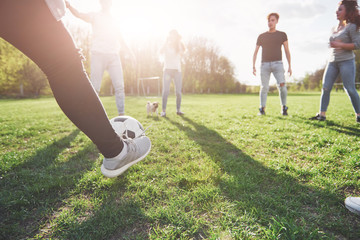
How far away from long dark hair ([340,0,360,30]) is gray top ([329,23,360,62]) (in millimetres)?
80

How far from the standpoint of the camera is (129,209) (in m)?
1.47

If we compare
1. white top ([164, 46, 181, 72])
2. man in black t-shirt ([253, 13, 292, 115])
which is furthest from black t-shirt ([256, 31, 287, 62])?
white top ([164, 46, 181, 72])

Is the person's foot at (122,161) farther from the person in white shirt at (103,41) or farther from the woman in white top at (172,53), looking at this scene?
the woman in white top at (172,53)

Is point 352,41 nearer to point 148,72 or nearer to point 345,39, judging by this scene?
point 345,39

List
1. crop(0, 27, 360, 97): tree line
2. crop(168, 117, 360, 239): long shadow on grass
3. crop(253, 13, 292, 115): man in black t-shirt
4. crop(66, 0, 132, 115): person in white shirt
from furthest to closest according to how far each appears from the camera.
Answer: crop(0, 27, 360, 97): tree line < crop(253, 13, 292, 115): man in black t-shirt < crop(66, 0, 132, 115): person in white shirt < crop(168, 117, 360, 239): long shadow on grass

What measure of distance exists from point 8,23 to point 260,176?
2533 millimetres

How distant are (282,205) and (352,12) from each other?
501 cm

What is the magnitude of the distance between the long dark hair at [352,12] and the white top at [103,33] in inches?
216

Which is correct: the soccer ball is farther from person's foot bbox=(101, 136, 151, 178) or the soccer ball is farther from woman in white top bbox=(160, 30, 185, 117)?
woman in white top bbox=(160, 30, 185, 117)

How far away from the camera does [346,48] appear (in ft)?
13.3

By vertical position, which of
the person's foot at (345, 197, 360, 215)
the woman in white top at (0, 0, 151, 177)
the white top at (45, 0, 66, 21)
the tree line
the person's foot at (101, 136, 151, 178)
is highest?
the tree line

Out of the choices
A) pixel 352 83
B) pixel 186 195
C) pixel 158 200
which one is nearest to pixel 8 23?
pixel 158 200

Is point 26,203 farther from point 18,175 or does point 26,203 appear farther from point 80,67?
point 80,67

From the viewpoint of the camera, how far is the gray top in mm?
3984
